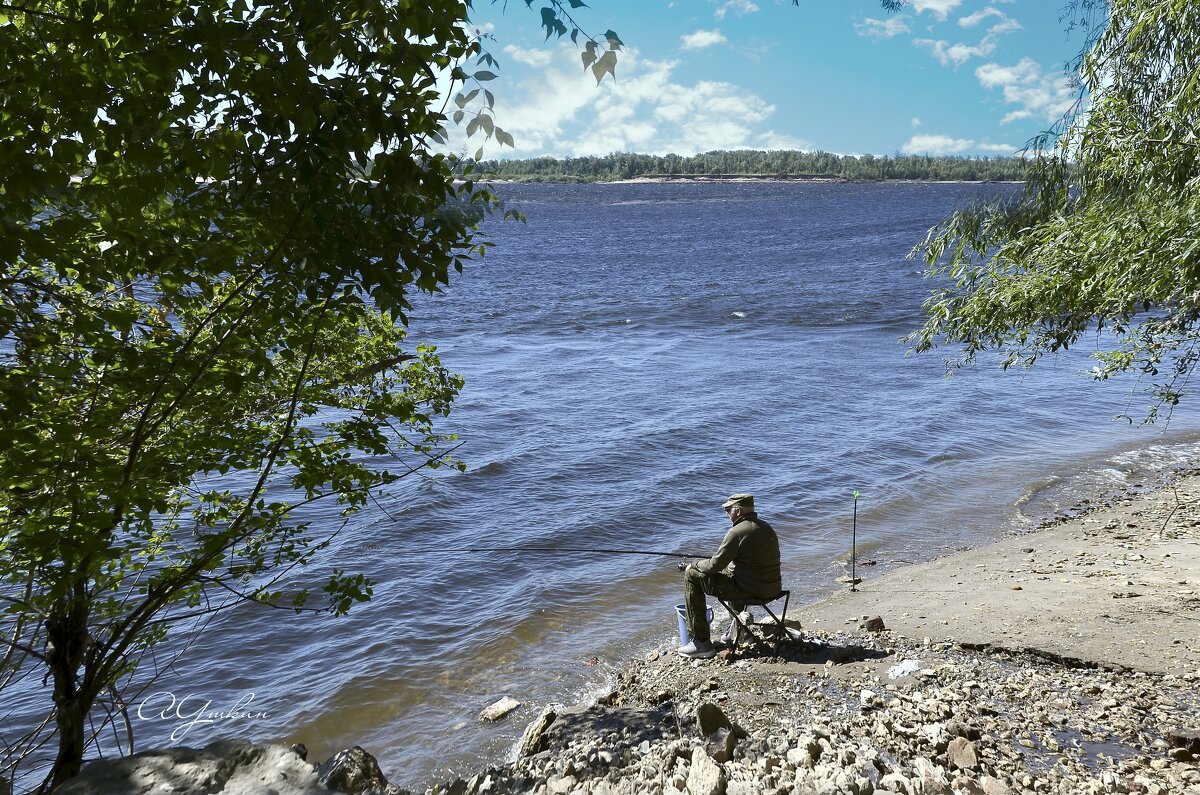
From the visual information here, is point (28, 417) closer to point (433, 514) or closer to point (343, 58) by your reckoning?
point (343, 58)

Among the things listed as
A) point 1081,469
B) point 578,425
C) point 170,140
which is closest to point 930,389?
point 1081,469

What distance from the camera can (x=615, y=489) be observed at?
15328 mm

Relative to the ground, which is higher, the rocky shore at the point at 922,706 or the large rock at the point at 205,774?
the large rock at the point at 205,774

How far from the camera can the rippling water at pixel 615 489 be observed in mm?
9125

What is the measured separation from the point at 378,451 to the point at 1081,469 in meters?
14.9

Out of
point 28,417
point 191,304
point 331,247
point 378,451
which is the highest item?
point 331,247

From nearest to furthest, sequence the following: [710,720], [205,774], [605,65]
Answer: [605,65] → [205,774] → [710,720]

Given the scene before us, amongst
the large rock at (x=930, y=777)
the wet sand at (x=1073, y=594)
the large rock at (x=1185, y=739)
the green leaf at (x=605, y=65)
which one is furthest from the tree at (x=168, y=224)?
the wet sand at (x=1073, y=594)

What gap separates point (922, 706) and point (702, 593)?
9.26ft

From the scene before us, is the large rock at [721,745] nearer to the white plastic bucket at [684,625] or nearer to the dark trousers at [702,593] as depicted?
the dark trousers at [702,593]

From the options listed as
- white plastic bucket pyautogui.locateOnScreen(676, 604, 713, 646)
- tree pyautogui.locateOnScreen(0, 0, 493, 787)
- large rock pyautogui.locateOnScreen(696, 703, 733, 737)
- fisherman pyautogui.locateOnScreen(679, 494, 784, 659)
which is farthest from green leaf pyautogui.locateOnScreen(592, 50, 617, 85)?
white plastic bucket pyautogui.locateOnScreen(676, 604, 713, 646)

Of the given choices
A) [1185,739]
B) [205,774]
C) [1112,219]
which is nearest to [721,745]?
[1185,739]

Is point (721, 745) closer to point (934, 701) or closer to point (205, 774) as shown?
point (934, 701)

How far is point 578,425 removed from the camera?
64.0 ft
